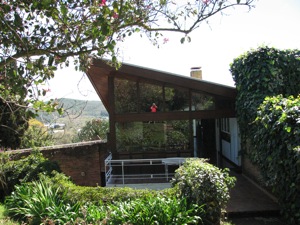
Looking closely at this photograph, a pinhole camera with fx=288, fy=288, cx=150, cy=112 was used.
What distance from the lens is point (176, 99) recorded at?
10.2m

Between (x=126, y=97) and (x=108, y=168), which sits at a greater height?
(x=126, y=97)

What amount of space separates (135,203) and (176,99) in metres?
5.43

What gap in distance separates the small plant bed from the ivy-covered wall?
1167 mm

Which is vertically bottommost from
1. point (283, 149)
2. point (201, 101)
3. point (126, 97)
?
point (283, 149)

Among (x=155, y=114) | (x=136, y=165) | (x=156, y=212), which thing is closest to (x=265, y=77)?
(x=155, y=114)

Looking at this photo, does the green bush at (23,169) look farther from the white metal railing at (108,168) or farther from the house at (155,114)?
the house at (155,114)

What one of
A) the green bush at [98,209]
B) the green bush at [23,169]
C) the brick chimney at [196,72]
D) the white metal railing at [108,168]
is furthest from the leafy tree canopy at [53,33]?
the brick chimney at [196,72]

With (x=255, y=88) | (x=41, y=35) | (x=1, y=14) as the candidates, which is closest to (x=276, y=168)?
(x=255, y=88)

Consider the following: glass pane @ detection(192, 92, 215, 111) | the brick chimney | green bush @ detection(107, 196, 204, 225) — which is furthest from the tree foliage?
the brick chimney

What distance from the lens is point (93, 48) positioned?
323 centimetres

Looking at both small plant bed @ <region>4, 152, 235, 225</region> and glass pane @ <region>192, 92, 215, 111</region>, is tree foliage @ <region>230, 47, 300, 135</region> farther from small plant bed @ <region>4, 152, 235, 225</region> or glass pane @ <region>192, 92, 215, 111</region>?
small plant bed @ <region>4, 152, 235, 225</region>

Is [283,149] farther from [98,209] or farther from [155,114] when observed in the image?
[155,114]

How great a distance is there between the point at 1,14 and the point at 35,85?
847 mm

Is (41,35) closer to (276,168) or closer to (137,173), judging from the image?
(276,168)
